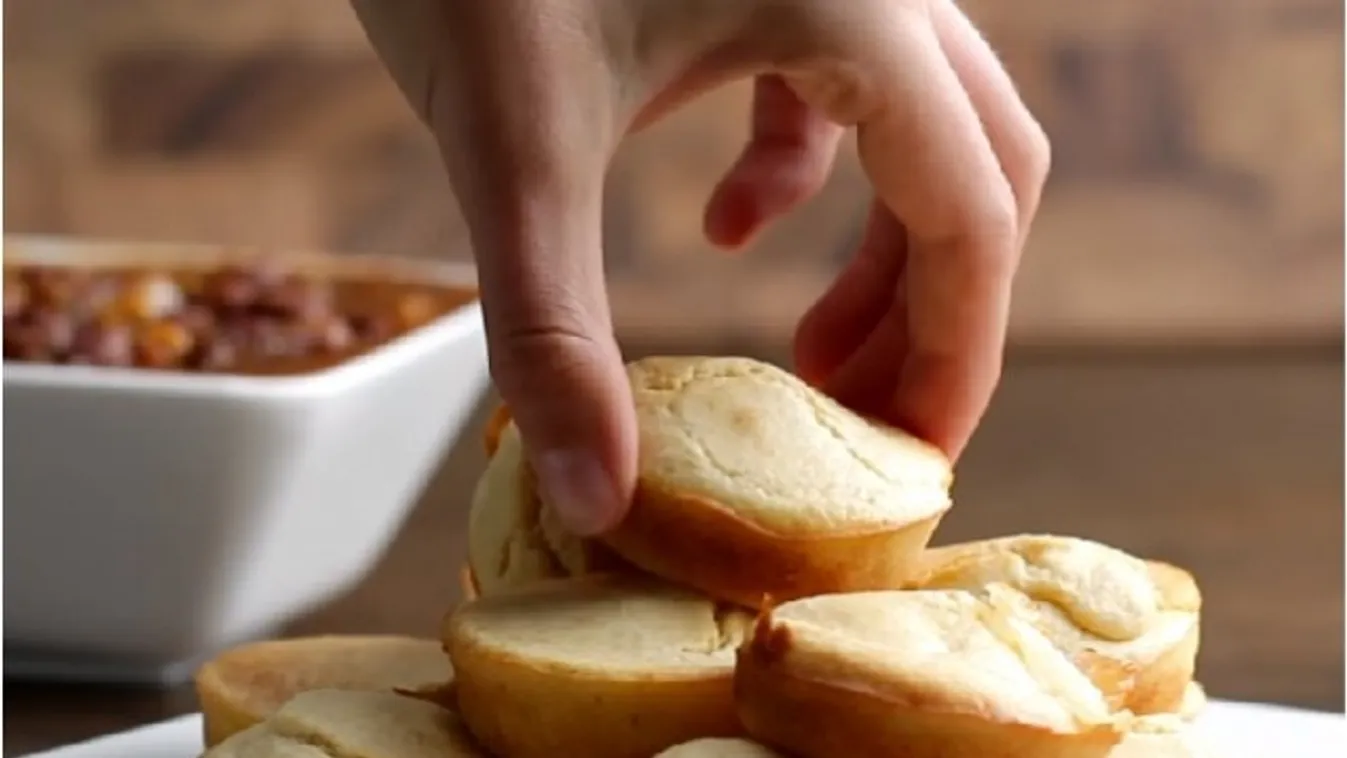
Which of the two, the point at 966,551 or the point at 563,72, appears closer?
the point at 563,72

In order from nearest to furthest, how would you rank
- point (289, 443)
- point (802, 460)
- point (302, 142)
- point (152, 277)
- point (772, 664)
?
point (772, 664)
point (802, 460)
point (289, 443)
point (152, 277)
point (302, 142)

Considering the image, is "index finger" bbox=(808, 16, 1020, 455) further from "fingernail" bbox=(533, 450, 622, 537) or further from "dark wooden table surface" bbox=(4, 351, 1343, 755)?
"dark wooden table surface" bbox=(4, 351, 1343, 755)

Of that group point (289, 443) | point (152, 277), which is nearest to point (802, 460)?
point (289, 443)

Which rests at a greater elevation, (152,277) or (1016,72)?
(1016,72)

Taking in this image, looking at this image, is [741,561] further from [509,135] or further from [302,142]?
[302,142]

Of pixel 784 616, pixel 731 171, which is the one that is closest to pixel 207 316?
pixel 731 171

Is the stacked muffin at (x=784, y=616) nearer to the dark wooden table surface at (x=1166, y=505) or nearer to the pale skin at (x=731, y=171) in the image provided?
the pale skin at (x=731, y=171)

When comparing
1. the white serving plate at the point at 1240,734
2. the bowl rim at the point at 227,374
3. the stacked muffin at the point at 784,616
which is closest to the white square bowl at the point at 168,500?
the bowl rim at the point at 227,374
